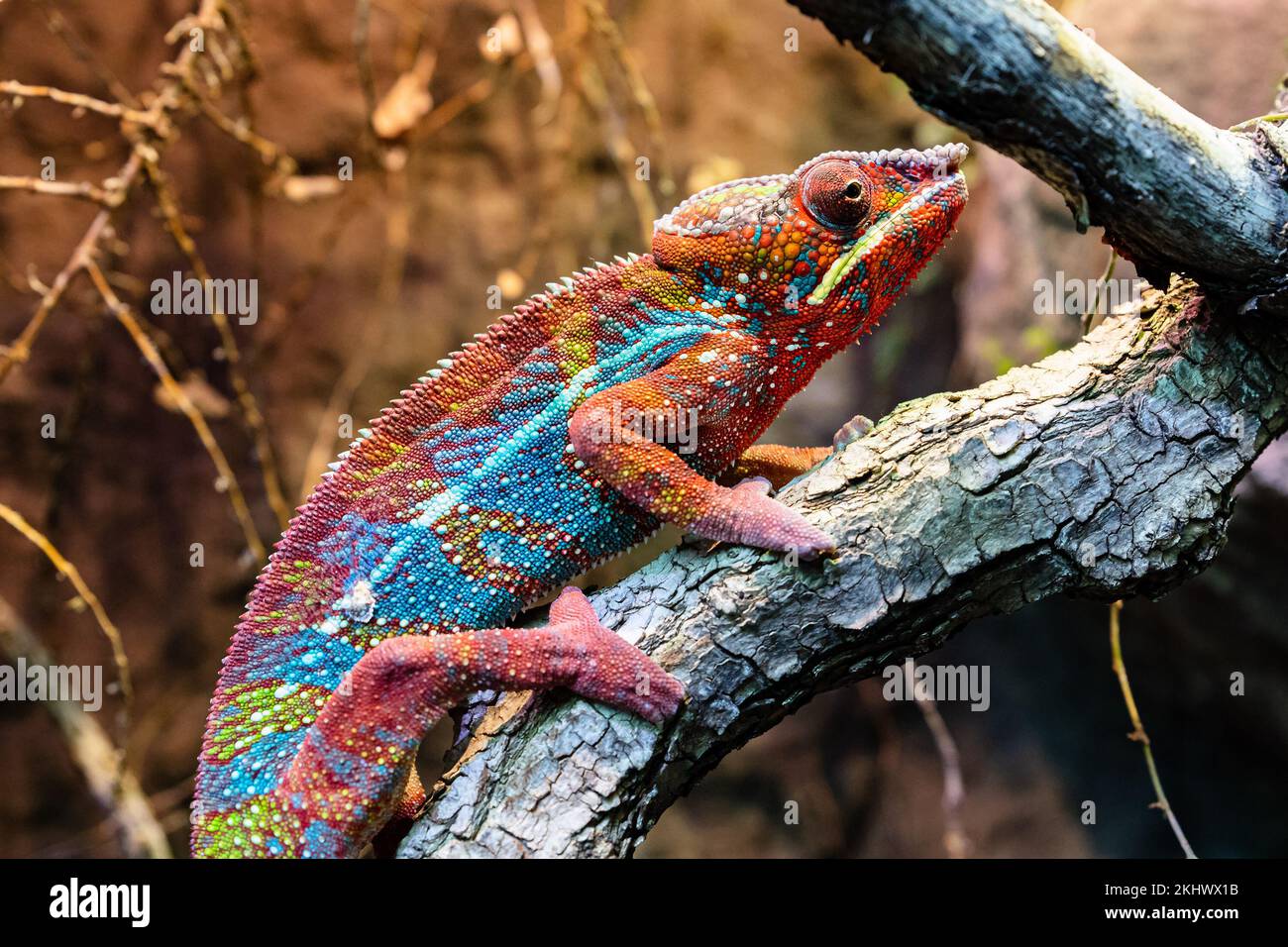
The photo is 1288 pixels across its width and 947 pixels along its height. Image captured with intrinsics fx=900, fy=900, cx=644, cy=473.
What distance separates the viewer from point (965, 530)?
216 centimetres

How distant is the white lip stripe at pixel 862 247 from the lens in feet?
7.57

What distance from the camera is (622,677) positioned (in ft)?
6.94

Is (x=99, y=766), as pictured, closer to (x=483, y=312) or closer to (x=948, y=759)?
(x=483, y=312)

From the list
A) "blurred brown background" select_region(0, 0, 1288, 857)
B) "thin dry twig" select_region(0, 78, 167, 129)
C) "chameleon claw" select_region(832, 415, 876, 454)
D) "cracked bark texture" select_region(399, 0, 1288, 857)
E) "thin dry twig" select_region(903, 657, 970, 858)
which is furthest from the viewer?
"blurred brown background" select_region(0, 0, 1288, 857)

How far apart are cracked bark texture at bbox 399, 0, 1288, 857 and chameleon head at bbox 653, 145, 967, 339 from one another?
39cm

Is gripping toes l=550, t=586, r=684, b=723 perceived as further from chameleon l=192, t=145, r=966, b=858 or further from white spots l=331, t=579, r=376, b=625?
white spots l=331, t=579, r=376, b=625

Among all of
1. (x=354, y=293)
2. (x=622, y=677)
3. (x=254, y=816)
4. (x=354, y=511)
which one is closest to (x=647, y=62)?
(x=354, y=293)

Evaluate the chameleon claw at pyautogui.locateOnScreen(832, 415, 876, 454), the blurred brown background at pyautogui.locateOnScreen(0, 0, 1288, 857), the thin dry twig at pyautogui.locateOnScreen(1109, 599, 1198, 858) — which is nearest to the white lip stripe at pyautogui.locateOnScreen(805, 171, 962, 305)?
the chameleon claw at pyautogui.locateOnScreen(832, 415, 876, 454)

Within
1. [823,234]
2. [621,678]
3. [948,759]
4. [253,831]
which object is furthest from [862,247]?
[948,759]

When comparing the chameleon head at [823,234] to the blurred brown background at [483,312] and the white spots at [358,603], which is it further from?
the blurred brown background at [483,312]

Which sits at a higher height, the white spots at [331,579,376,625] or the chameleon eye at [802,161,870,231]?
the chameleon eye at [802,161,870,231]

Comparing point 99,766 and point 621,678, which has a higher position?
point 99,766

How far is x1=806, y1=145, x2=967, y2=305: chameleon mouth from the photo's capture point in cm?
231

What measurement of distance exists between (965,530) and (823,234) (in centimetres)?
83
